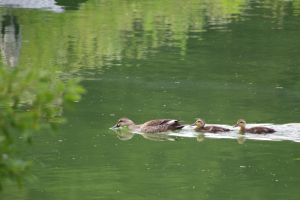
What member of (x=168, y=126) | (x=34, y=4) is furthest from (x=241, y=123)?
(x=34, y=4)

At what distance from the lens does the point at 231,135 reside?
32.0ft

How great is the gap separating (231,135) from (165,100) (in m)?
2.66

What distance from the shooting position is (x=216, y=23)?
24.3 meters

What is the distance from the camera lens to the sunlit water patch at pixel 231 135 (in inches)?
375

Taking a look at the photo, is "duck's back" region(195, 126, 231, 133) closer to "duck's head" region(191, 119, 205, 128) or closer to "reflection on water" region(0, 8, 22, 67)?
"duck's head" region(191, 119, 205, 128)

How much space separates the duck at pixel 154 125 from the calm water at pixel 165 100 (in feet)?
0.47

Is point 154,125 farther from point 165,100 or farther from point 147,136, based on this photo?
point 165,100

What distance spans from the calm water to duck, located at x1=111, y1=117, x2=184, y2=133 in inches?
5.6

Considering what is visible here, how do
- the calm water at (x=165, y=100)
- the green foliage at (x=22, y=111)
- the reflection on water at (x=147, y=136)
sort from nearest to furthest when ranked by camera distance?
1. the green foliage at (x=22, y=111)
2. the calm water at (x=165, y=100)
3. the reflection on water at (x=147, y=136)

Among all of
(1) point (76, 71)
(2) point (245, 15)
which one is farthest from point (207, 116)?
(2) point (245, 15)

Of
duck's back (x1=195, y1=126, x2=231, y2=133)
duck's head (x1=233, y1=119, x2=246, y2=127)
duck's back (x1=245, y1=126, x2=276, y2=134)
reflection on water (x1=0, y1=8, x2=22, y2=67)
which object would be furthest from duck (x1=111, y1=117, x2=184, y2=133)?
reflection on water (x1=0, y1=8, x2=22, y2=67)

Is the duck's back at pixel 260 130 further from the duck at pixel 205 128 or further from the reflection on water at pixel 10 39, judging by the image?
the reflection on water at pixel 10 39

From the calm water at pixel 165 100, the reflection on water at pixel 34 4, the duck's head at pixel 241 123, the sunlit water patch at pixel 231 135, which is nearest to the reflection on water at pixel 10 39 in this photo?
the calm water at pixel 165 100

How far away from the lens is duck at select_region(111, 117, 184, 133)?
9.95 meters
